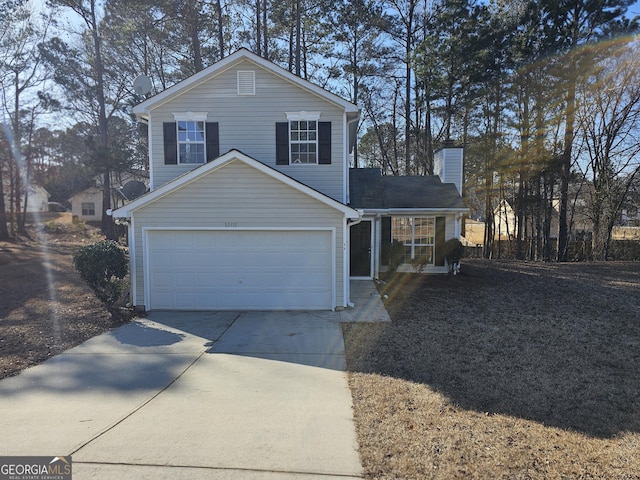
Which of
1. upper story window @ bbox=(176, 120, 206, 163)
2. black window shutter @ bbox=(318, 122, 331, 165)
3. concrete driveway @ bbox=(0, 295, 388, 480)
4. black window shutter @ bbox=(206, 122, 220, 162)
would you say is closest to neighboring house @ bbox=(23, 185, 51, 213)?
upper story window @ bbox=(176, 120, 206, 163)

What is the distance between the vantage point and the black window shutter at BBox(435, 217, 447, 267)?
48.1 feet

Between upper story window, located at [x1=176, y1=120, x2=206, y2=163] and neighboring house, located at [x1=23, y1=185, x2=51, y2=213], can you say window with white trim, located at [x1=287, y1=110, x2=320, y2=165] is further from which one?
neighboring house, located at [x1=23, y1=185, x2=51, y2=213]

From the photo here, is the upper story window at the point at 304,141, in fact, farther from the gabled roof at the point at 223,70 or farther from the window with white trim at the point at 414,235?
the window with white trim at the point at 414,235

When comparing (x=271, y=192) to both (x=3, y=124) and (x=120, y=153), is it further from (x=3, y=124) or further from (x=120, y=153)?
(x=3, y=124)

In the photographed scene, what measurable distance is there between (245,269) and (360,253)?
5416 mm

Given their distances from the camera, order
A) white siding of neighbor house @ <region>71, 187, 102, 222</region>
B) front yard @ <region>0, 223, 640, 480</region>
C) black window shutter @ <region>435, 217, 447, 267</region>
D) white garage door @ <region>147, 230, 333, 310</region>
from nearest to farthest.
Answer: front yard @ <region>0, 223, 640, 480</region>
white garage door @ <region>147, 230, 333, 310</region>
black window shutter @ <region>435, 217, 447, 267</region>
white siding of neighbor house @ <region>71, 187, 102, 222</region>

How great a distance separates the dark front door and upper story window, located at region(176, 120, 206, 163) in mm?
5666

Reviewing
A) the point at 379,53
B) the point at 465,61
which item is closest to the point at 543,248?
the point at 465,61

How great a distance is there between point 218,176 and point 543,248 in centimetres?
2045

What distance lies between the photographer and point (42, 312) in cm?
925

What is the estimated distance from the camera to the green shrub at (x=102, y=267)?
28.3 feet

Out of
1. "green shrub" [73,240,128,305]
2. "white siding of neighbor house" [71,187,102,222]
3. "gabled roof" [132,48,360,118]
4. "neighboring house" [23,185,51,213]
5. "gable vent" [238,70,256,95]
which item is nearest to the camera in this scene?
"green shrub" [73,240,128,305]

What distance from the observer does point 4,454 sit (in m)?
3.60

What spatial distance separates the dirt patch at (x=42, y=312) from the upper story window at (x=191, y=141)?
4.48m
